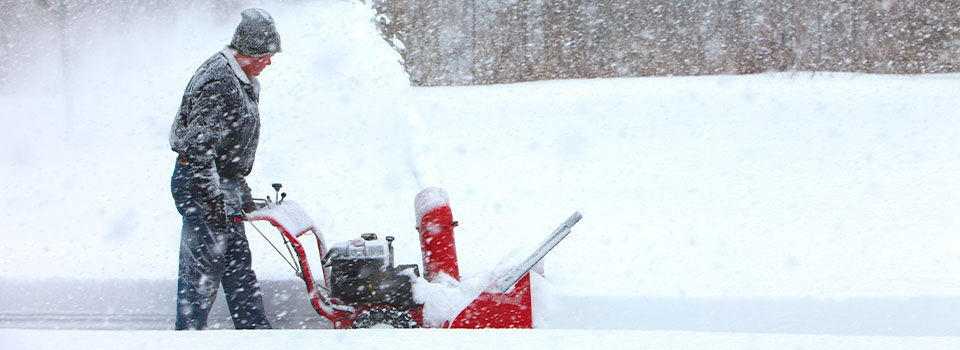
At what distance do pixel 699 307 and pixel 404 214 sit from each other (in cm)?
213

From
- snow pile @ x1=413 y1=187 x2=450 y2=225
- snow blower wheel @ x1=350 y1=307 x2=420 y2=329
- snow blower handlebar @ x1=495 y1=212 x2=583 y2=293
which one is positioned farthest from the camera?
snow pile @ x1=413 y1=187 x2=450 y2=225

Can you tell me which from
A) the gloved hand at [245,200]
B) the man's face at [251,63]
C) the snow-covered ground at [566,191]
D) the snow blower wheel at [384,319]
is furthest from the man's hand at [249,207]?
the snow-covered ground at [566,191]

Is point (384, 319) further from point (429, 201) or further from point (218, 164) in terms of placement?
point (218, 164)

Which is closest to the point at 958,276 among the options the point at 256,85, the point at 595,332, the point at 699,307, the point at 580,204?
the point at 699,307

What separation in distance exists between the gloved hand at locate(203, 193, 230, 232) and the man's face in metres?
0.50

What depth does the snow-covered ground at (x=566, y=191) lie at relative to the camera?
3.04 meters

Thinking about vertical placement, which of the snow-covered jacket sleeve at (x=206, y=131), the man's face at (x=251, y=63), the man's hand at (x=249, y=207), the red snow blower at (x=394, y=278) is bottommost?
the red snow blower at (x=394, y=278)

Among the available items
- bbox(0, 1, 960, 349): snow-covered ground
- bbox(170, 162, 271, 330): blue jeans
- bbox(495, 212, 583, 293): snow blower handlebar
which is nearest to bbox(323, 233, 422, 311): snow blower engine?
bbox(495, 212, 583, 293): snow blower handlebar

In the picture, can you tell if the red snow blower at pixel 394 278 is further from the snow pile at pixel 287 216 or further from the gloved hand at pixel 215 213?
the gloved hand at pixel 215 213

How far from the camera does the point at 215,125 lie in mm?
2447

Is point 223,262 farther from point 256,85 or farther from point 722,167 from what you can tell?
point 722,167

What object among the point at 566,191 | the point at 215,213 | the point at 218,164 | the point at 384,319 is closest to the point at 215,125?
the point at 218,164

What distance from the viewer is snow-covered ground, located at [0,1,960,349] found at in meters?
3.04

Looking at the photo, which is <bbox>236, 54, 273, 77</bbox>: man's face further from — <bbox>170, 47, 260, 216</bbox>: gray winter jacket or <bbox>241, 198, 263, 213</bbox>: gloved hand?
<bbox>241, 198, 263, 213</bbox>: gloved hand
